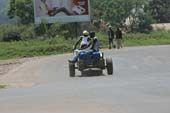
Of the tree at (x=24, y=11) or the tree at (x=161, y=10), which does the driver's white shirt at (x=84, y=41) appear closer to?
the tree at (x=24, y=11)

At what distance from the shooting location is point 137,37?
57.5 metres

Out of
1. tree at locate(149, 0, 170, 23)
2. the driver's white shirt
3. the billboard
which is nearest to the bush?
the billboard

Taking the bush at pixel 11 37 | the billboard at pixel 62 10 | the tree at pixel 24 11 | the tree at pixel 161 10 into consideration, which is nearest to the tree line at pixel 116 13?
the tree at pixel 24 11

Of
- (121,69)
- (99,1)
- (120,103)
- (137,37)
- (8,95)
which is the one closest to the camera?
(120,103)

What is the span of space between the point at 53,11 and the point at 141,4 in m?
22.9

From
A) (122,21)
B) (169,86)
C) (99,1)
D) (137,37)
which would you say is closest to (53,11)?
(137,37)

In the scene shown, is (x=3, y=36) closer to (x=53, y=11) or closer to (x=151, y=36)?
(x=53, y=11)

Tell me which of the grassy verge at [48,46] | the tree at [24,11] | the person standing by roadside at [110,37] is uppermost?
the tree at [24,11]

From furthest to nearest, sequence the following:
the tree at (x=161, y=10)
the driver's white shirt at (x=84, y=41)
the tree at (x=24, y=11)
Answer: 1. the tree at (x=161, y=10)
2. the tree at (x=24, y=11)
3. the driver's white shirt at (x=84, y=41)

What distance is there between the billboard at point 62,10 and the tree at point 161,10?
52.2 m

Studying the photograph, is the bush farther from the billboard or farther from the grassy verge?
the grassy verge

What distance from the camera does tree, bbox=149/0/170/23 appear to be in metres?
111

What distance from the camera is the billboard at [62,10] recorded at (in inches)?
2356

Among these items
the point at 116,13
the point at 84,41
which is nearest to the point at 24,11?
the point at 116,13
